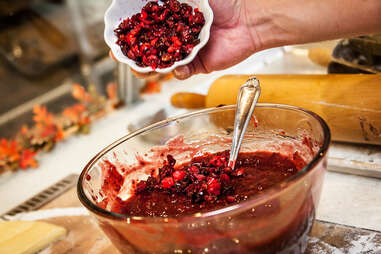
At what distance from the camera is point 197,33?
1.18 meters

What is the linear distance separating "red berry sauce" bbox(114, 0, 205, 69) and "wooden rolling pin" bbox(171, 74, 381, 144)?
0.35m

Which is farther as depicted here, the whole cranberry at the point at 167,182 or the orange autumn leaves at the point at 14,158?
the orange autumn leaves at the point at 14,158

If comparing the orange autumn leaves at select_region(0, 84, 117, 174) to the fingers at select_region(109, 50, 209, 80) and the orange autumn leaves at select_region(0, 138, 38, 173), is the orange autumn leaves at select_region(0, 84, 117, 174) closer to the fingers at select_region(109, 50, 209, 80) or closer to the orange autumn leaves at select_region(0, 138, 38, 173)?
the orange autumn leaves at select_region(0, 138, 38, 173)

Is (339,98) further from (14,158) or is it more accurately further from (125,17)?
(14,158)

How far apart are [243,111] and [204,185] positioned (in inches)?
8.8

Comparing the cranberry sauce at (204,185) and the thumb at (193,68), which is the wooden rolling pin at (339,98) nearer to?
the thumb at (193,68)

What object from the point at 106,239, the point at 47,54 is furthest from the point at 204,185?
the point at 47,54

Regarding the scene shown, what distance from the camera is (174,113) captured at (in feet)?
5.49

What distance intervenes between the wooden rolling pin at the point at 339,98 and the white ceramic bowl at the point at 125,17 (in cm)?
33

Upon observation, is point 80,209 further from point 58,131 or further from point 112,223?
point 58,131

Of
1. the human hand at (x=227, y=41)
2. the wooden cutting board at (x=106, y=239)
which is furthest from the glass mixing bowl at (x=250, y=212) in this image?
the human hand at (x=227, y=41)

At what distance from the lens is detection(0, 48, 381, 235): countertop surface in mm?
1049

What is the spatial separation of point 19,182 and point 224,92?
103 cm

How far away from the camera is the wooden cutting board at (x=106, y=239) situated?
88 cm
